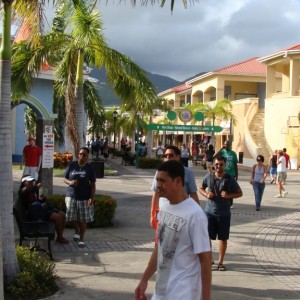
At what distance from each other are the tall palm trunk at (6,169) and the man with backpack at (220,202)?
9.14 ft

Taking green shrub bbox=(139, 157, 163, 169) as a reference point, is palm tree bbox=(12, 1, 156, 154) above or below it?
above

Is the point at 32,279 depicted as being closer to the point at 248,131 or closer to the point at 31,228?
the point at 31,228

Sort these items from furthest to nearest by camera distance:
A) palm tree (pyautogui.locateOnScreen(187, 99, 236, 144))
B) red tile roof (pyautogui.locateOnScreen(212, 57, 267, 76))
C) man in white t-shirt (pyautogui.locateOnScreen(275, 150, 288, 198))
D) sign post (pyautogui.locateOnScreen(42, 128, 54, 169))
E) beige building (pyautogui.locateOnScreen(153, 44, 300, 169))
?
1. red tile roof (pyautogui.locateOnScreen(212, 57, 267, 76))
2. palm tree (pyautogui.locateOnScreen(187, 99, 236, 144))
3. beige building (pyautogui.locateOnScreen(153, 44, 300, 169))
4. man in white t-shirt (pyautogui.locateOnScreen(275, 150, 288, 198))
5. sign post (pyautogui.locateOnScreen(42, 128, 54, 169))

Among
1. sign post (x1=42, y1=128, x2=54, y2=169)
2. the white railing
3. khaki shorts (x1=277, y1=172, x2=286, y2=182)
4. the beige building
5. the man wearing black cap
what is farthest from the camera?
the white railing

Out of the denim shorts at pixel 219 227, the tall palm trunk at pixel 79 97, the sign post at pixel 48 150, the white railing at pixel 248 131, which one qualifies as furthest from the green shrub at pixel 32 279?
the white railing at pixel 248 131

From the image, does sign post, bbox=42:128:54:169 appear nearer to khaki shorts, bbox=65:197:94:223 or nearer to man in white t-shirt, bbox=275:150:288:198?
khaki shorts, bbox=65:197:94:223

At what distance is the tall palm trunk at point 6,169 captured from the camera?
6012mm

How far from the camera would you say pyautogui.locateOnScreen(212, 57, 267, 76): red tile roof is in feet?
164

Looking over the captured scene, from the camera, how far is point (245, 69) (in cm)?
5103

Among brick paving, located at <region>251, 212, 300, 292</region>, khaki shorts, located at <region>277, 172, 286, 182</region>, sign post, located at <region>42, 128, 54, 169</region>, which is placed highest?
sign post, located at <region>42, 128, 54, 169</region>

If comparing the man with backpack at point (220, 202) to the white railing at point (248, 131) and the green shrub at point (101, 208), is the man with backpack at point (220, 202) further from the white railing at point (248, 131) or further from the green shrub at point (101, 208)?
the white railing at point (248, 131)

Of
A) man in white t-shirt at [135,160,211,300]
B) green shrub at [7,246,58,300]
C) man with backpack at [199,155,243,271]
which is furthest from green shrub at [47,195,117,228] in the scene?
man in white t-shirt at [135,160,211,300]

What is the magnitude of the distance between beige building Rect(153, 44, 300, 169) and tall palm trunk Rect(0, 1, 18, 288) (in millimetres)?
30708

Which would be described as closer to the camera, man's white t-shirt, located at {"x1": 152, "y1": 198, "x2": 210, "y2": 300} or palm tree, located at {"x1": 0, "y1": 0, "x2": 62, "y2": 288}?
man's white t-shirt, located at {"x1": 152, "y1": 198, "x2": 210, "y2": 300}
